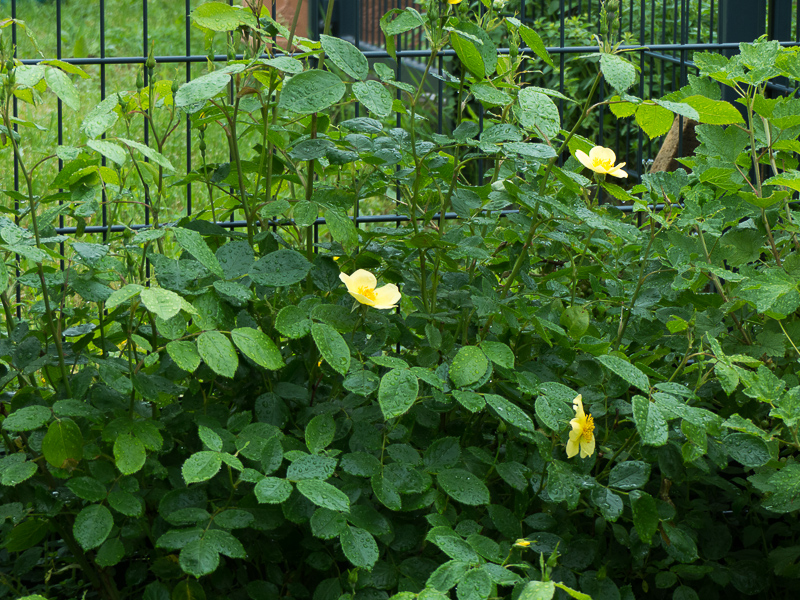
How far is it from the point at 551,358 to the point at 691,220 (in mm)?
332

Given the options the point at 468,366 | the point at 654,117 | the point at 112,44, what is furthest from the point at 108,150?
the point at 112,44

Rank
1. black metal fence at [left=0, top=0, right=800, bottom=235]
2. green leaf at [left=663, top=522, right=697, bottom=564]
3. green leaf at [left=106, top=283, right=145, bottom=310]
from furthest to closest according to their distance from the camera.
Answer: black metal fence at [left=0, top=0, right=800, bottom=235] < green leaf at [left=663, top=522, right=697, bottom=564] < green leaf at [left=106, top=283, right=145, bottom=310]

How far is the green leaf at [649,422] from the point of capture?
1.10m

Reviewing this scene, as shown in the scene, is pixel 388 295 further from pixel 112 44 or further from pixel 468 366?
pixel 112 44

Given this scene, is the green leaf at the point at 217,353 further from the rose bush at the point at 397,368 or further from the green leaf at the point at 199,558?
the green leaf at the point at 199,558

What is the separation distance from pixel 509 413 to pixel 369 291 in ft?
0.88

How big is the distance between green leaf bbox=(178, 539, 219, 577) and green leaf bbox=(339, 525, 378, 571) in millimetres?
165

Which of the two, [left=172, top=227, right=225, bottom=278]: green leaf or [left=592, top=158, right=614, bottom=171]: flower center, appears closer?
[left=172, top=227, right=225, bottom=278]: green leaf

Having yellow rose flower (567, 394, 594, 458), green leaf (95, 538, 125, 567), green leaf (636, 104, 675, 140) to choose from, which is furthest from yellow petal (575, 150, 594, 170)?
green leaf (95, 538, 125, 567)

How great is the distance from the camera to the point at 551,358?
4.75 ft

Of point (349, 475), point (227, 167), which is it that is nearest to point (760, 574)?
point (349, 475)

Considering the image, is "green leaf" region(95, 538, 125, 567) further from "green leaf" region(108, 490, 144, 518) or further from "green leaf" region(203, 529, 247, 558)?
"green leaf" region(203, 529, 247, 558)

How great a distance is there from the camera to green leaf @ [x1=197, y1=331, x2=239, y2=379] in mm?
1059

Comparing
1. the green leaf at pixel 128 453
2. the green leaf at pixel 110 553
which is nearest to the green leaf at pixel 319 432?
the green leaf at pixel 128 453
